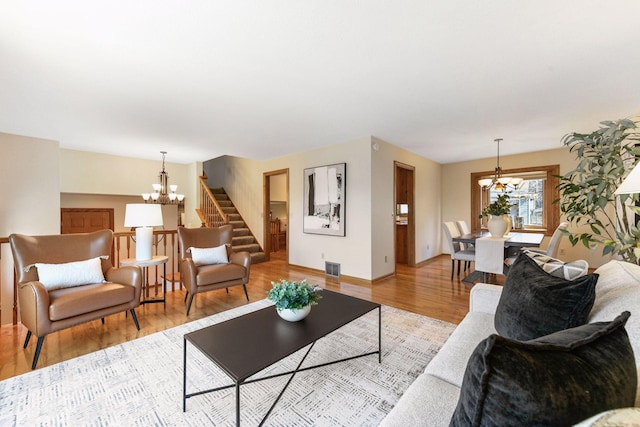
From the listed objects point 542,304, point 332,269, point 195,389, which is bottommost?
point 195,389

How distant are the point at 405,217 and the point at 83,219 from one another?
7.83 meters

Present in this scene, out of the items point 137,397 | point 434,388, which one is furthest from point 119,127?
A: point 434,388

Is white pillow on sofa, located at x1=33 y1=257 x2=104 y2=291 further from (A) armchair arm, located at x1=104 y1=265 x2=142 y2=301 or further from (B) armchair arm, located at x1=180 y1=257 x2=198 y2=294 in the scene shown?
(B) armchair arm, located at x1=180 y1=257 x2=198 y2=294

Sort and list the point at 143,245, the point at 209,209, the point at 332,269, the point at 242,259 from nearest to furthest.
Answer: the point at 143,245 < the point at 242,259 < the point at 332,269 < the point at 209,209

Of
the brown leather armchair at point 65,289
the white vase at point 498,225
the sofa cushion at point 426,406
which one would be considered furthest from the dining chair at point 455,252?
the brown leather armchair at point 65,289

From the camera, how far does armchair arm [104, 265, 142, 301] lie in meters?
2.61

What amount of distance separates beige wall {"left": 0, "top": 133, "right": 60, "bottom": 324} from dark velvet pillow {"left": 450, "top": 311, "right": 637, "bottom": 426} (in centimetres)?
599

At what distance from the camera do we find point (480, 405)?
57 cm

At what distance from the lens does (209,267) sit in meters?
3.29

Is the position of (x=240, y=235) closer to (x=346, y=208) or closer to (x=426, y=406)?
(x=346, y=208)

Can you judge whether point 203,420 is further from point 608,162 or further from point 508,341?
point 608,162

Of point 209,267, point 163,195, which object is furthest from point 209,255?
point 163,195

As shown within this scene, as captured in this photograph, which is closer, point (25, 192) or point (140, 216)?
point (140, 216)

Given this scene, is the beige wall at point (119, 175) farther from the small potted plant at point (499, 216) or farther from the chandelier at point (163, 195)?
the small potted plant at point (499, 216)
